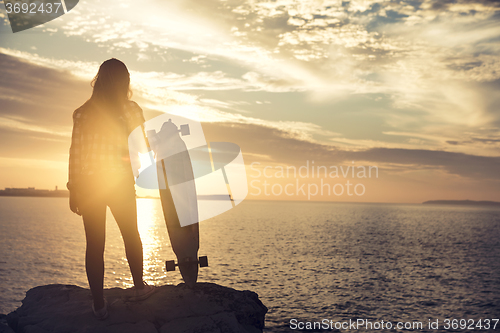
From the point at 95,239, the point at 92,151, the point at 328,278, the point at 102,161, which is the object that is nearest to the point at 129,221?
the point at 95,239

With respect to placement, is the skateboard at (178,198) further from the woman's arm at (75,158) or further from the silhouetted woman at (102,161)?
the woman's arm at (75,158)

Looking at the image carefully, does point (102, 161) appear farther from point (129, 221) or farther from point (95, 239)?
point (95, 239)

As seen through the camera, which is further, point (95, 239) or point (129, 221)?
point (129, 221)

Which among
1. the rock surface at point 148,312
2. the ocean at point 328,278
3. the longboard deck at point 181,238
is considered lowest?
the ocean at point 328,278

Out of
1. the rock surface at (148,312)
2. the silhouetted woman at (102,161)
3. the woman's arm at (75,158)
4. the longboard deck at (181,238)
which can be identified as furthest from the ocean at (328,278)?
the woman's arm at (75,158)

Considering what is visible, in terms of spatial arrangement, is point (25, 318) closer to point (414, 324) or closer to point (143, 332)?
point (143, 332)

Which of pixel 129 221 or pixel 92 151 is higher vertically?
pixel 92 151

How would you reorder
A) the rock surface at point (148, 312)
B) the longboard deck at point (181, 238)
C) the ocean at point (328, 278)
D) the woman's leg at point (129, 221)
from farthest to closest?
the ocean at point (328, 278), the longboard deck at point (181, 238), the rock surface at point (148, 312), the woman's leg at point (129, 221)

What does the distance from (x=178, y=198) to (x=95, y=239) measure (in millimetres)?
2236

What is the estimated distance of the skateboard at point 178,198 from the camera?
6680 millimetres

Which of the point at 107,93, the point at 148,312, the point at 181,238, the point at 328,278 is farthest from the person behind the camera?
the point at 328,278

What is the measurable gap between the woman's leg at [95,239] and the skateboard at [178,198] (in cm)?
194

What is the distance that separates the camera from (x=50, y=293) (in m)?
6.62

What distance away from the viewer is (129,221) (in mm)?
4906
